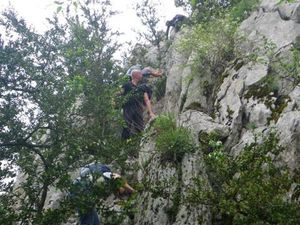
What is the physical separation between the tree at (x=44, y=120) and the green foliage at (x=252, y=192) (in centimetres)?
200

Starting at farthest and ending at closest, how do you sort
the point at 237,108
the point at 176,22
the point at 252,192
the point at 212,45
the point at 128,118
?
the point at 176,22 → the point at 128,118 → the point at 212,45 → the point at 237,108 → the point at 252,192

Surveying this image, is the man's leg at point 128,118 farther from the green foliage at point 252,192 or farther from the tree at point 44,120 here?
the green foliage at point 252,192

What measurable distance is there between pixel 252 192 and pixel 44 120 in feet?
12.8

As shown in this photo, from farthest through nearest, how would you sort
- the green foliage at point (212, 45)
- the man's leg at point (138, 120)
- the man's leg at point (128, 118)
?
the man's leg at point (138, 120), the man's leg at point (128, 118), the green foliage at point (212, 45)

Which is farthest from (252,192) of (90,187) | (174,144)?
(174,144)

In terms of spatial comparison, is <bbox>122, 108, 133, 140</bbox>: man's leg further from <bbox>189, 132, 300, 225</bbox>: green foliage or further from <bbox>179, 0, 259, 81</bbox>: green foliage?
<bbox>189, 132, 300, 225</bbox>: green foliage

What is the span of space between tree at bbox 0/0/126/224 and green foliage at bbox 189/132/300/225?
200 centimetres

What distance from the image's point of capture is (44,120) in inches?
283

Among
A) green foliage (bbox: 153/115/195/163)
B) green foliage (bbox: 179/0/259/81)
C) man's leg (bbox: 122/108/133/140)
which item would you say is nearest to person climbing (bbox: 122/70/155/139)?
man's leg (bbox: 122/108/133/140)

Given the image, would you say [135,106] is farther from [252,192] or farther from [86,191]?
[252,192]

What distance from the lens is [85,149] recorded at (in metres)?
6.98

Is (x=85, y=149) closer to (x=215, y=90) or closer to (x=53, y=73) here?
(x=53, y=73)

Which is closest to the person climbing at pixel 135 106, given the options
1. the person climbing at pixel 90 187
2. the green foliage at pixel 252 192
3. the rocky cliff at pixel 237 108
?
the rocky cliff at pixel 237 108

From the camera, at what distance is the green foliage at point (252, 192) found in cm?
526
